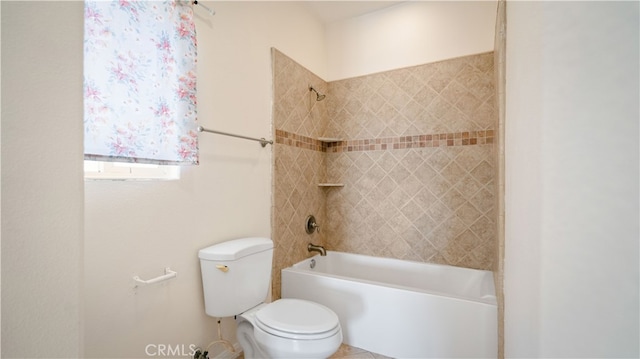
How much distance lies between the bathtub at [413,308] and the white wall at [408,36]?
1806 mm

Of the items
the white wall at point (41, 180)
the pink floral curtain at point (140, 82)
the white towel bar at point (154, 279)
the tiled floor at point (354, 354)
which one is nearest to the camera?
the white wall at point (41, 180)

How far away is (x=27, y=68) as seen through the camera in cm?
41

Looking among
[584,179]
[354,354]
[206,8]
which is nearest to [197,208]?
[206,8]

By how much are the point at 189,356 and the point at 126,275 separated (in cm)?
62

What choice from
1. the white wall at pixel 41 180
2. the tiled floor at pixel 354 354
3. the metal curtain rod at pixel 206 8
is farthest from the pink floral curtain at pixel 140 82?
the tiled floor at pixel 354 354

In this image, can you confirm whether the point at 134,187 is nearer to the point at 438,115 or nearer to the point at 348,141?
the point at 348,141

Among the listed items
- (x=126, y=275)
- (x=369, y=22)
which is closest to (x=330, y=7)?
(x=369, y=22)

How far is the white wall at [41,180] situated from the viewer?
1.28ft

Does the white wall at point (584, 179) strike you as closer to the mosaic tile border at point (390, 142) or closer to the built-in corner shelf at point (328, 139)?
the mosaic tile border at point (390, 142)

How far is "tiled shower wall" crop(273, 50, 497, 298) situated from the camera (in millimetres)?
2184

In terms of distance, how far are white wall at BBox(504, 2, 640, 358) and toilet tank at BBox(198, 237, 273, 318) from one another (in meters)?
1.29

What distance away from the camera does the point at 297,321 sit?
141cm

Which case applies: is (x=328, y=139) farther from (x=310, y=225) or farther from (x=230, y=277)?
(x=230, y=277)

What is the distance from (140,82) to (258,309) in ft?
4.39
